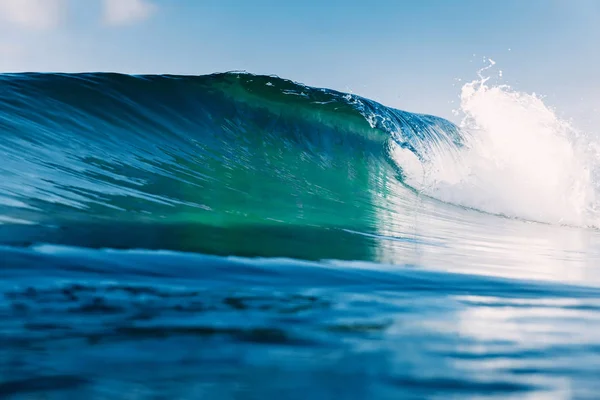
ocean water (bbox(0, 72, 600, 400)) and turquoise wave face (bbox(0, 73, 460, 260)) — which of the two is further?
turquoise wave face (bbox(0, 73, 460, 260))

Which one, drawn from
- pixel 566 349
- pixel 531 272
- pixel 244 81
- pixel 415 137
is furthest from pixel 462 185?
pixel 566 349

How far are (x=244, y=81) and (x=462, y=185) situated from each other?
3.47 m

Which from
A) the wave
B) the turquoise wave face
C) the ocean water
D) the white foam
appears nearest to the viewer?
the ocean water

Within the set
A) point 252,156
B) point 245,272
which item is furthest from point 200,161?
point 245,272

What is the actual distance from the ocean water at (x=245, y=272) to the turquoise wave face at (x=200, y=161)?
0.10 feet

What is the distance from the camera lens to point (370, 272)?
7.96 ft

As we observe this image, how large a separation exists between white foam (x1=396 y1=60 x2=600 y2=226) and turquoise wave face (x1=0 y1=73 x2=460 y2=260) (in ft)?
1.72

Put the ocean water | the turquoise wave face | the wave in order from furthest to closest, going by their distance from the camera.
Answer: the wave
the turquoise wave face
the ocean water

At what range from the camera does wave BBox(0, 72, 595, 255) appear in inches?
149

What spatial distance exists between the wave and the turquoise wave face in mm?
23

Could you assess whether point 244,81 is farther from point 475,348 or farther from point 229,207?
point 475,348

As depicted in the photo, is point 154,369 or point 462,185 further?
point 462,185

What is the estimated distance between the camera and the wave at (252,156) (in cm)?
379

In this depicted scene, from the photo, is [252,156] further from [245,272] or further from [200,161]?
[245,272]
